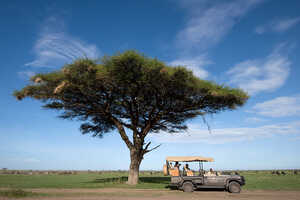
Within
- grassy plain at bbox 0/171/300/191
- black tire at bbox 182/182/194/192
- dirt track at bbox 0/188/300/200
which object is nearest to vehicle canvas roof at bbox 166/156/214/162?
black tire at bbox 182/182/194/192

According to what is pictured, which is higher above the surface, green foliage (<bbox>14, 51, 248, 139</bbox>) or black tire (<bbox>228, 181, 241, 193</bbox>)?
green foliage (<bbox>14, 51, 248, 139</bbox>)

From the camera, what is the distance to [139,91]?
22719mm

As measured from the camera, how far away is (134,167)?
957 inches

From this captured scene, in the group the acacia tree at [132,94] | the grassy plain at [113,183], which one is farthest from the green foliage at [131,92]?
the grassy plain at [113,183]

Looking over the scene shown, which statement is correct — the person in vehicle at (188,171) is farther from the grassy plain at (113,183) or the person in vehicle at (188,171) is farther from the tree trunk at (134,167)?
the tree trunk at (134,167)

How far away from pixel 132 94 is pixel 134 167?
690cm

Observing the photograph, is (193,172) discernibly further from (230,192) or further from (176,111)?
(176,111)

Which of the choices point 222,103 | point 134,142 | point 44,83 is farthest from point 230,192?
point 44,83

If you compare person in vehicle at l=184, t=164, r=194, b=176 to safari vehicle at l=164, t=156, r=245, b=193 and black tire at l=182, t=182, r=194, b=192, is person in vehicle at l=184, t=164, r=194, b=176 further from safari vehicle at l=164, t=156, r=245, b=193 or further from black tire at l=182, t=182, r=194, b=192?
black tire at l=182, t=182, r=194, b=192

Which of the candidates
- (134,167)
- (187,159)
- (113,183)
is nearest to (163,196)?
(187,159)

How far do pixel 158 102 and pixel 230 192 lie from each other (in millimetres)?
9844

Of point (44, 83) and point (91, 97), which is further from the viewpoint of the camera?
point (91, 97)

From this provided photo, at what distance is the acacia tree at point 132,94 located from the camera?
2064 centimetres

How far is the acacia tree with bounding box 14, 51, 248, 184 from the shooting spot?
20.6 metres
